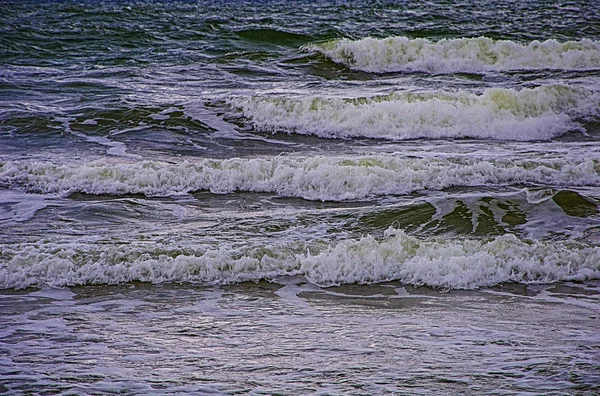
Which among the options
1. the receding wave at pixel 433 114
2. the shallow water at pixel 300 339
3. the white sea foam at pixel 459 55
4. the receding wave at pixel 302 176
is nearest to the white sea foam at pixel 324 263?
the shallow water at pixel 300 339

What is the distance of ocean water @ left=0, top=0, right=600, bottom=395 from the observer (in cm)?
425

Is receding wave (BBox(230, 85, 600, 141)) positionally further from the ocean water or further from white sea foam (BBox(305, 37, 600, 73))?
white sea foam (BBox(305, 37, 600, 73))

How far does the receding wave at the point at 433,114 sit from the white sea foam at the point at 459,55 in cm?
323

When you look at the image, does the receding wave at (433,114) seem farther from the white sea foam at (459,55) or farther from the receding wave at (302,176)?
the white sea foam at (459,55)

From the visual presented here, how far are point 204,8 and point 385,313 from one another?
18620 millimetres

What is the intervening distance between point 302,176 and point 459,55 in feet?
27.5

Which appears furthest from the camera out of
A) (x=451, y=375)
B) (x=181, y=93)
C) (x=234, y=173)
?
(x=181, y=93)

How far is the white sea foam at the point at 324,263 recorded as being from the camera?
5770 mm

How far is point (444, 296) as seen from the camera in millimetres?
5441

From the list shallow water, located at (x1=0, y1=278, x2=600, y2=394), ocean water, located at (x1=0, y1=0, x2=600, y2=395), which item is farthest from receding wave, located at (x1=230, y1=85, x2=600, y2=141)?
shallow water, located at (x1=0, y1=278, x2=600, y2=394)

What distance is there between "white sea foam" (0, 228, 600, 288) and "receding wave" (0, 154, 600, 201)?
208cm

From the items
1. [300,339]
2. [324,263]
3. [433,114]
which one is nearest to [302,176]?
[324,263]

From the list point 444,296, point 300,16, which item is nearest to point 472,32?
point 300,16

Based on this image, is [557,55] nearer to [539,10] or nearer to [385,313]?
[539,10]
